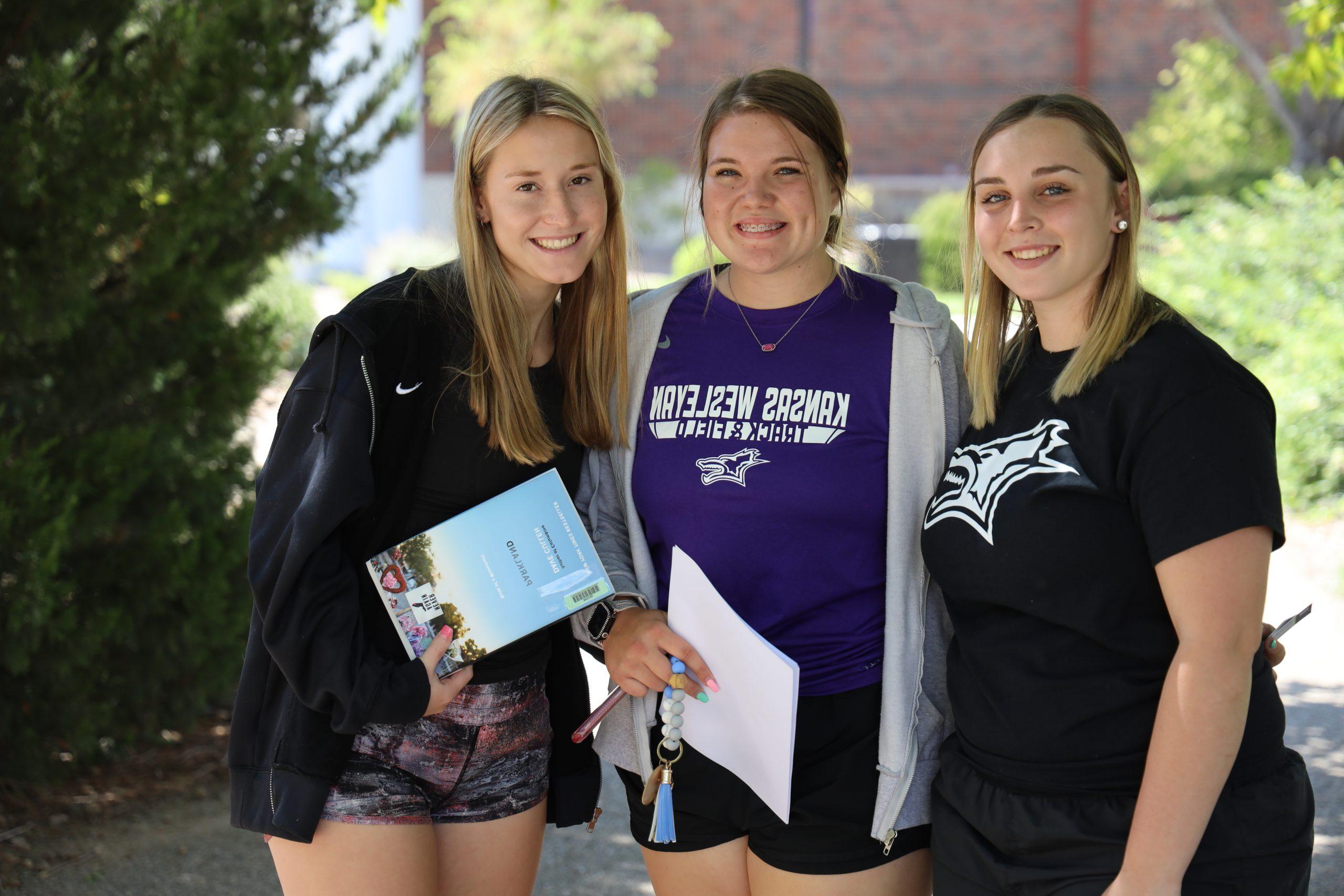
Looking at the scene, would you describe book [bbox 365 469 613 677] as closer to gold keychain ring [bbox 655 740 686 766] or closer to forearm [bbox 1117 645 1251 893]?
gold keychain ring [bbox 655 740 686 766]

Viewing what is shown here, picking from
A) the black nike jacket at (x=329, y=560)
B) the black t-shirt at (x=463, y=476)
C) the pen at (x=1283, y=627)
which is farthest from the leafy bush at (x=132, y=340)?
the pen at (x=1283, y=627)

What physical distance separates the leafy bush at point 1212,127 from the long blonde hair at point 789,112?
65.9ft

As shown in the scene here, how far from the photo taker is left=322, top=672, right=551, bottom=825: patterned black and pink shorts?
2.26 m

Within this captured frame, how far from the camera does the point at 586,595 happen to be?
232 centimetres

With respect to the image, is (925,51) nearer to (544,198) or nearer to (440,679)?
(544,198)

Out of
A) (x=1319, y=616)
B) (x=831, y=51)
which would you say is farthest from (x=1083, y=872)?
(x=831, y=51)

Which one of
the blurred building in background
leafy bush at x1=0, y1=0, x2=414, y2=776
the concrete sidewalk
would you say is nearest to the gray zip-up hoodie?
the concrete sidewalk

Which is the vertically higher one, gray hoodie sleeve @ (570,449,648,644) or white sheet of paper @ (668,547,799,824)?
gray hoodie sleeve @ (570,449,648,644)

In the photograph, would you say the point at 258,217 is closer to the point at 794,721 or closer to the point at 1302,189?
the point at 794,721

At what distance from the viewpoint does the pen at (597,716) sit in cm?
245

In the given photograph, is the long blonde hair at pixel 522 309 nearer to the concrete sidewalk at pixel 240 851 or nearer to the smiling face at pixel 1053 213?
the smiling face at pixel 1053 213

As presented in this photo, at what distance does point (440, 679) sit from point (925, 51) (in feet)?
99.2

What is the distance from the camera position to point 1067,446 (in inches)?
79.4

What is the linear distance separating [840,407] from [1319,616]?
5.13 m
